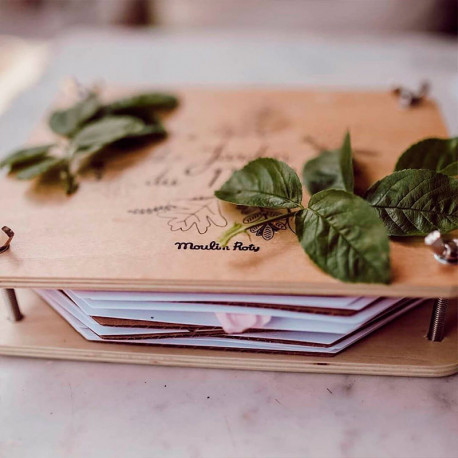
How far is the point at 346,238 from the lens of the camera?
0.49 m

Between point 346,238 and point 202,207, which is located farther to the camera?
point 202,207

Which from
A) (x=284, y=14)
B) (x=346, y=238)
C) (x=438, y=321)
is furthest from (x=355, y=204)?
(x=284, y=14)

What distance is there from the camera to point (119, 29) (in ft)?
4.26

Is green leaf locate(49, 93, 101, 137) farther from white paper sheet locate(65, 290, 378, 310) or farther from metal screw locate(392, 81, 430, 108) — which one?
metal screw locate(392, 81, 430, 108)

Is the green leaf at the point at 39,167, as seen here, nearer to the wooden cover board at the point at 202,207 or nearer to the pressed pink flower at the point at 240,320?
the wooden cover board at the point at 202,207

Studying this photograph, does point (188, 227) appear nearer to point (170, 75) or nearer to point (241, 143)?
point (241, 143)

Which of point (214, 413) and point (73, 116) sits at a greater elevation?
point (73, 116)

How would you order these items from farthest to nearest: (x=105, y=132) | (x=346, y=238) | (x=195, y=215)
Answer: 1. (x=105, y=132)
2. (x=195, y=215)
3. (x=346, y=238)

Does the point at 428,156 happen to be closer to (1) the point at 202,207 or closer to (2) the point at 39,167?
(1) the point at 202,207

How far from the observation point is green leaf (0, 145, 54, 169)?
0.68 metres

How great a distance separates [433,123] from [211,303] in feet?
1.35

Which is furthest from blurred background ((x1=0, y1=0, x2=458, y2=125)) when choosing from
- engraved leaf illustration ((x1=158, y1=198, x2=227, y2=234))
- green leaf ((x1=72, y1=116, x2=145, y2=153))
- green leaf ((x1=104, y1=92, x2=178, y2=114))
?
engraved leaf illustration ((x1=158, y1=198, x2=227, y2=234))

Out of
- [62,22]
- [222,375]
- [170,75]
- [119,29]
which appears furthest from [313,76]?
[62,22]

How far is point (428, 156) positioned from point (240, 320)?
0.85ft
